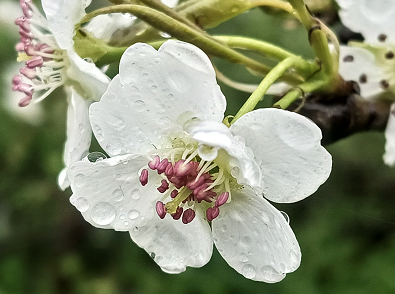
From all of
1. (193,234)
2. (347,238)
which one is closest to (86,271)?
(347,238)

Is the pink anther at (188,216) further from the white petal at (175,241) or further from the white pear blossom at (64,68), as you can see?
the white pear blossom at (64,68)

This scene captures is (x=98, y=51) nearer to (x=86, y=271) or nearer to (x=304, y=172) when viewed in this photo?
(x=304, y=172)

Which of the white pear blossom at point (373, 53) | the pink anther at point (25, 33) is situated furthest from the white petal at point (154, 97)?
the white pear blossom at point (373, 53)

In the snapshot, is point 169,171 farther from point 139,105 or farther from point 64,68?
point 64,68

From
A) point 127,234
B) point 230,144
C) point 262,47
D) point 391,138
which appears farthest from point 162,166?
point 127,234

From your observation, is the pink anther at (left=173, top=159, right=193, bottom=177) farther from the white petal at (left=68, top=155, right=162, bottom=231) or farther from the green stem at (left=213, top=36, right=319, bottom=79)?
the green stem at (left=213, top=36, right=319, bottom=79)
